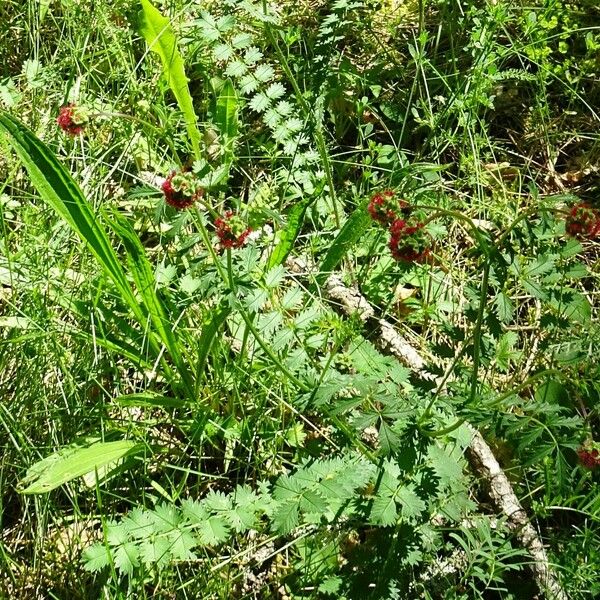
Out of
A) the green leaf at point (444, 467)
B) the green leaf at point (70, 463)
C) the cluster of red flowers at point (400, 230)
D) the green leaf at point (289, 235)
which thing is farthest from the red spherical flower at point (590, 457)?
the green leaf at point (70, 463)

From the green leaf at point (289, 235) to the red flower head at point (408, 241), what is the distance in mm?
628

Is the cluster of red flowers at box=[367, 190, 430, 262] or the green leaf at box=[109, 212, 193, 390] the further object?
the green leaf at box=[109, 212, 193, 390]

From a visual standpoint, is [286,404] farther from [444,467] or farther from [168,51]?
[168,51]

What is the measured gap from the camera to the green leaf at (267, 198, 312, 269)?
2247mm

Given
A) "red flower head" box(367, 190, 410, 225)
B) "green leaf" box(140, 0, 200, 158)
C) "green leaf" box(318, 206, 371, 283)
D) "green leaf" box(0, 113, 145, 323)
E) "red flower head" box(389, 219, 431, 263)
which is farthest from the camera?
"green leaf" box(140, 0, 200, 158)

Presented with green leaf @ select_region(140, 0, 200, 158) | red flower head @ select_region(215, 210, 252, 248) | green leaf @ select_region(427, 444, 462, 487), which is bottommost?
green leaf @ select_region(427, 444, 462, 487)

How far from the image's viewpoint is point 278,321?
1.88 metres

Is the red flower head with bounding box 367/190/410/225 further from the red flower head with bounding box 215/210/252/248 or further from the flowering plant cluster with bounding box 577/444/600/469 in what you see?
the flowering plant cluster with bounding box 577/444/600/469

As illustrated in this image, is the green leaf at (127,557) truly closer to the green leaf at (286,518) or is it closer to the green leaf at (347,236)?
the green leaf at (286,518)

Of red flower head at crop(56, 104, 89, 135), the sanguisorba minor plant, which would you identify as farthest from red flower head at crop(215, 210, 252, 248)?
red flower head at crop(56, 104, 89, 135)

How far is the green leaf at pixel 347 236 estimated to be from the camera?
85.6 inches

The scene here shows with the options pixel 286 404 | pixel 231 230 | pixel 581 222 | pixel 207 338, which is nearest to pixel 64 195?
pixel 207 338

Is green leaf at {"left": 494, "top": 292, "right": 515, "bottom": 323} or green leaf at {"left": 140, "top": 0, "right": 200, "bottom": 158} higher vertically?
green leaf at {"left": 140, "top": 0, "right": 200, "bottom": 158}

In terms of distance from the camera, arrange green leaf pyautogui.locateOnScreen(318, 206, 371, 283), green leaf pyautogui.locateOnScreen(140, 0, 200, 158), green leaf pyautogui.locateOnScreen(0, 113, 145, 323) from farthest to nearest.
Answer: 1. green leaf pyautogui.locateOnScreen(140, 0, 200, 158)
2. green leaf pyautogui.locateOnScreen(318, 206, 371, 283)
3. green leaf pyautogui.locateOnScreen(0, 113, 145, 323)
